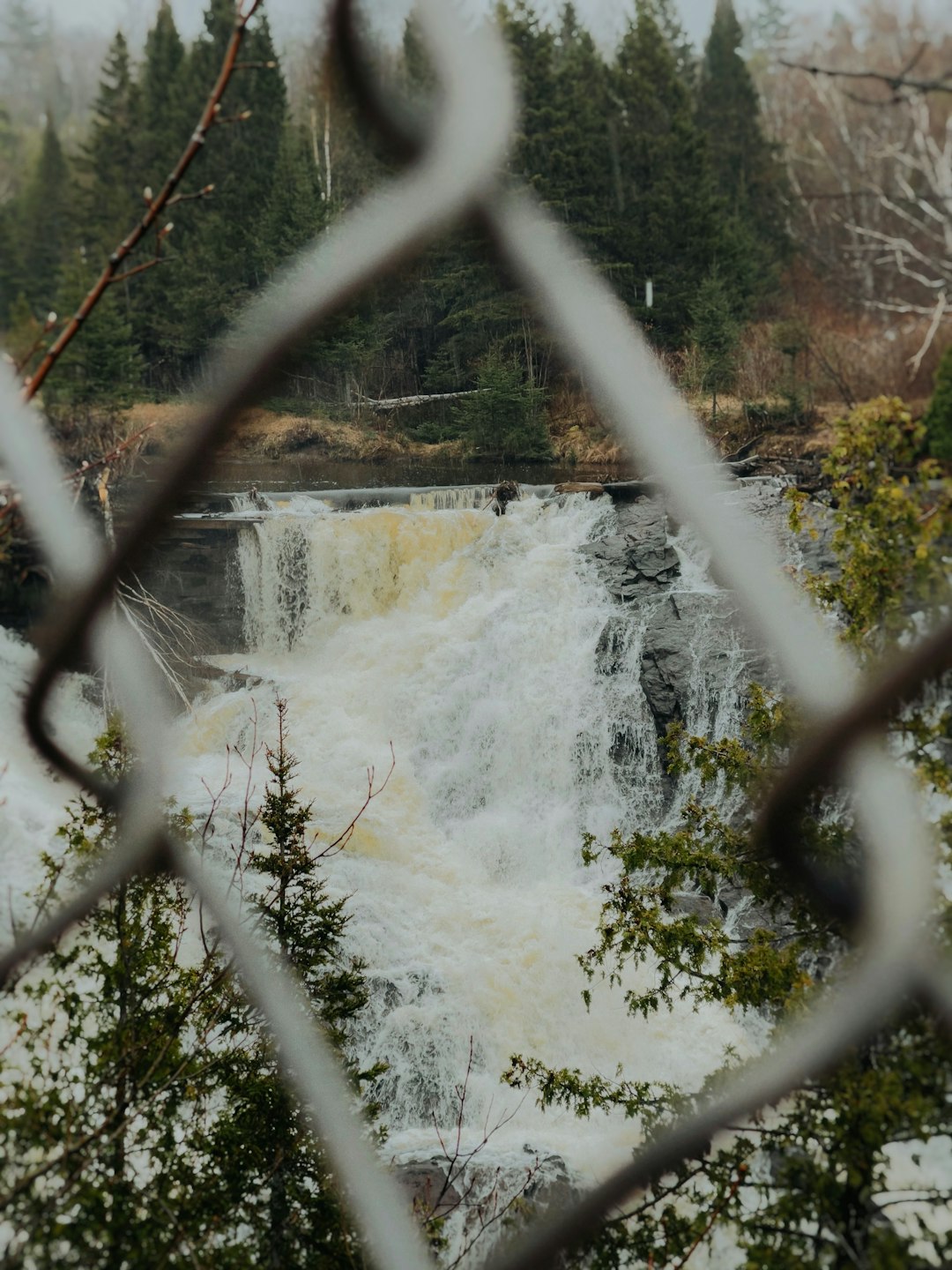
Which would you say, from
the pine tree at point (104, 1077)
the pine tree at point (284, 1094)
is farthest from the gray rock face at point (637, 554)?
the pine tree at point (104, 1077)

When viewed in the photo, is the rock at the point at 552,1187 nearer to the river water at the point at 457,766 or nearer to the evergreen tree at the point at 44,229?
the river water at the point at 457,766

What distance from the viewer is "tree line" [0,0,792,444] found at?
2.68 feet

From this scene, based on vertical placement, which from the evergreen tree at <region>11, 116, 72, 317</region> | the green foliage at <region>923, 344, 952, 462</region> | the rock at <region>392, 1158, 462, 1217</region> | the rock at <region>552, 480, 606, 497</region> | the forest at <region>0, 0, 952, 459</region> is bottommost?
the rock at <region>392, 1158, 462, 1217</region>

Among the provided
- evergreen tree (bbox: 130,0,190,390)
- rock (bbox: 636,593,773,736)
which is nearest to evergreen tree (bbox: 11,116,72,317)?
evergreen tree (bbox: 130,0,190,390)

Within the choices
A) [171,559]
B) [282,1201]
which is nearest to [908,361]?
[171,559]

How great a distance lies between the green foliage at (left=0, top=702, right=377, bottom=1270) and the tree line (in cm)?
45

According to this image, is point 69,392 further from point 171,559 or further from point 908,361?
point 908,361

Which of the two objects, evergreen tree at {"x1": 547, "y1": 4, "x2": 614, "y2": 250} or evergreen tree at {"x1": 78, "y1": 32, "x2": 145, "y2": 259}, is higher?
evergreen tree at {"x1": 78, "y1": 32, "x2": 145, "y2": 259}

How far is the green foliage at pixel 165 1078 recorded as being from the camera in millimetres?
831

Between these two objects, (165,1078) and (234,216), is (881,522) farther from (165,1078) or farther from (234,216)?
(165,1078)

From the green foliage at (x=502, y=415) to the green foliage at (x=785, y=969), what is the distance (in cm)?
30

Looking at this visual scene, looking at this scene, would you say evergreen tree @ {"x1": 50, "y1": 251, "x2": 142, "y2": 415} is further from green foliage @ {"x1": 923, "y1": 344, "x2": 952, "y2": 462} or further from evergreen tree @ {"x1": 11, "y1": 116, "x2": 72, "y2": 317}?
green foliage @ {"x1": 923, "y1": 344, "x2": 952, "y2": 462}

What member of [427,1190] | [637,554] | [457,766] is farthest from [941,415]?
[427,1190]

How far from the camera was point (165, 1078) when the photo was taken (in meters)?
0.98
